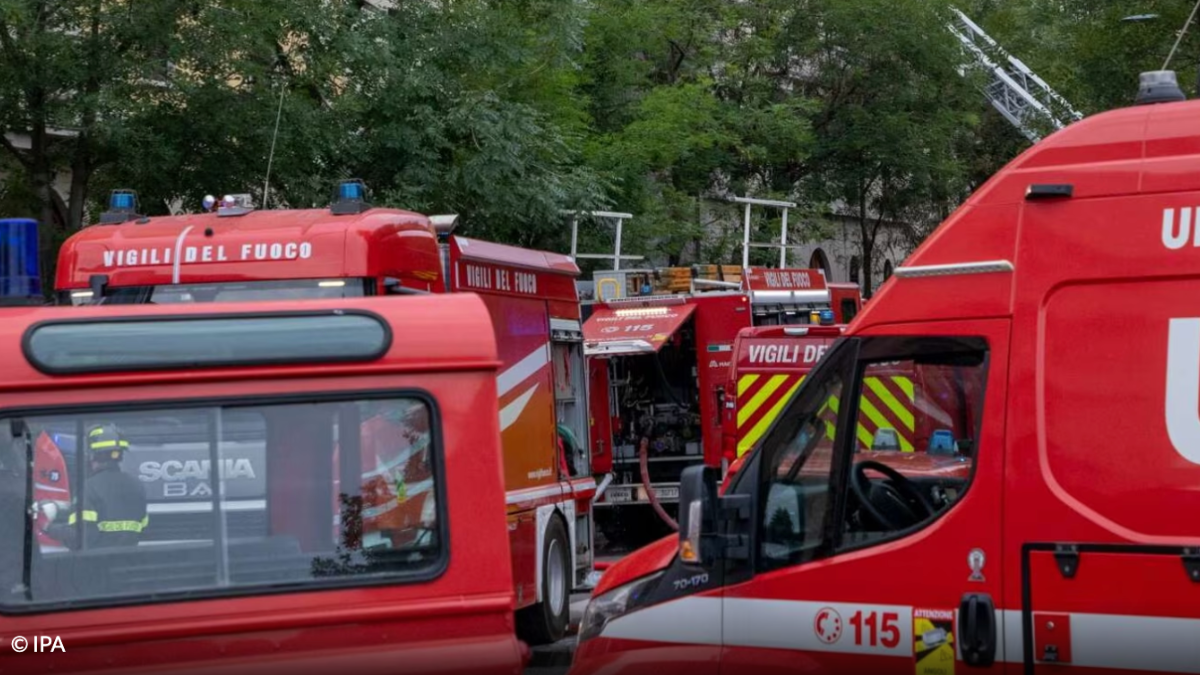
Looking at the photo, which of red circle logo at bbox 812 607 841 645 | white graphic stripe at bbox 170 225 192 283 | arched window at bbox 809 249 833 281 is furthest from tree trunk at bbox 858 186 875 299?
red circle logo at bbox 812 607 841 645

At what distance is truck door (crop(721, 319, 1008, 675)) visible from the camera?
5062 mm

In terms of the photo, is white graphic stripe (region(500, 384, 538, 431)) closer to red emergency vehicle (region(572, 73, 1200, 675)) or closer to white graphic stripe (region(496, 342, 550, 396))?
white graphic stripe (region(496, 342, 550, 396))

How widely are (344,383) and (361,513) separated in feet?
1.40

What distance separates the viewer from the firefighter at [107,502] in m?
5.09

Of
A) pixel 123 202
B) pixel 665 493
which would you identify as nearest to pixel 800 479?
pixel 123 202

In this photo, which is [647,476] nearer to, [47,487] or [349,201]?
[349,201]

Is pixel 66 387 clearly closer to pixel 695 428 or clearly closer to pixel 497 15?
pixel 497 15

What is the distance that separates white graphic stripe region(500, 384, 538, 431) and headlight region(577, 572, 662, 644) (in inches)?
183

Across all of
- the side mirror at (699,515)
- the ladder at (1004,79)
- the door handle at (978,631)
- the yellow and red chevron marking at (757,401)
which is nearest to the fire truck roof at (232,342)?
the side mirror at (699,515)

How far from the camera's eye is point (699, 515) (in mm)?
5480

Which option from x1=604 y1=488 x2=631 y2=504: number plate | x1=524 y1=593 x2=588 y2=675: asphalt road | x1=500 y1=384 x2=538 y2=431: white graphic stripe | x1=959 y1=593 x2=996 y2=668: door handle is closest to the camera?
x1=959 y1=593 x2=996 y2=668: door handle

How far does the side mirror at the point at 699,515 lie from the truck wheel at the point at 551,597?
615 centimetres

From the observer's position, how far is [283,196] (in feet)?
50.7

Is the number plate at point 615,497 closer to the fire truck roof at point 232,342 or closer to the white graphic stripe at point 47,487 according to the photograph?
the fire truck roof at point 232,342
